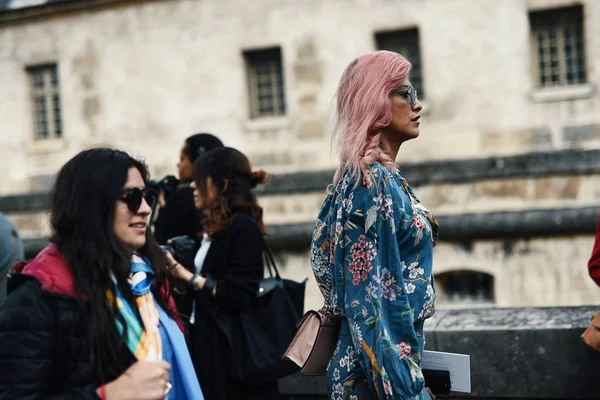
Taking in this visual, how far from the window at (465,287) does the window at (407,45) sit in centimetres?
455

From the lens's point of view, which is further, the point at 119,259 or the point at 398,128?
the point at 398,128

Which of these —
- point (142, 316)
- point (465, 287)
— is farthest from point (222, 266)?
point (465, 287)

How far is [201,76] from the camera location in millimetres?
17172

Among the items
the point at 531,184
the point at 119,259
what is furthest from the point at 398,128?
the point at 531,184

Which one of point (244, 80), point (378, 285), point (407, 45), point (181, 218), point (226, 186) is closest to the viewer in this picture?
point (378, 285)

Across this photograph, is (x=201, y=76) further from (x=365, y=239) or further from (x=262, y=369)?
(x=365, y=239)

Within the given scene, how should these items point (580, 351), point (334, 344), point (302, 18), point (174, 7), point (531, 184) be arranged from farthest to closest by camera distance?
point (174, 7) < point (302, 18) < point (531, 184) < point (580, 351) < point (334, 344)

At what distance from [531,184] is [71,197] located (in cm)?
1000

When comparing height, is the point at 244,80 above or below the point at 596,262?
above

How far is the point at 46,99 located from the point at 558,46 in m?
10.7

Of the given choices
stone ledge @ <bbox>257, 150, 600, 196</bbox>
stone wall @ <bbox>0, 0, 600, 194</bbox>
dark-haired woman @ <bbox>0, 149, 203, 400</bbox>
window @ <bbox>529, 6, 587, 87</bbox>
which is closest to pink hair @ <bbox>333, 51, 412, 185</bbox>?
dark-haired woman @ <bbox>0, 149, 203, 400</bbox>

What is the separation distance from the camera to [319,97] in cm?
1628

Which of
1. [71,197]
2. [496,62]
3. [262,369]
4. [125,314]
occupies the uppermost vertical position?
[496,62]

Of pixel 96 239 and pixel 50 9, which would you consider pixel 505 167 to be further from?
pixel 50 9
